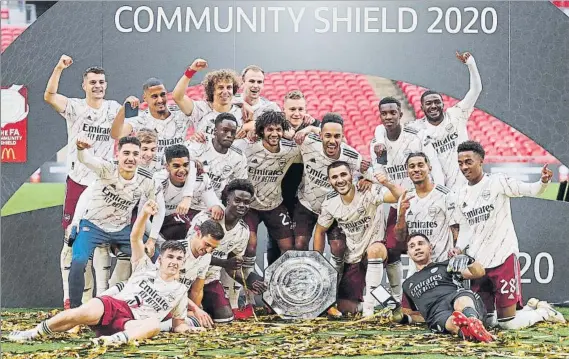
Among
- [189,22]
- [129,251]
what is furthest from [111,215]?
[189,22]

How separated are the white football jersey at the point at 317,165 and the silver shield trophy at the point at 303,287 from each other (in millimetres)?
438

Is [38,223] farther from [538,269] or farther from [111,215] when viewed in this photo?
[538,269]

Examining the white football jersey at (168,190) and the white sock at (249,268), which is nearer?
the white football jersey at (168,190)

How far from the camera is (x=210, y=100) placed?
6.96 meters

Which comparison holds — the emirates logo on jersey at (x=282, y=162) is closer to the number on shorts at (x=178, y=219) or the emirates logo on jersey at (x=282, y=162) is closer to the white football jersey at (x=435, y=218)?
the number on shorts at (x=178, y=219)

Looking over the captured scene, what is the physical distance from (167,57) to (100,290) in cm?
176

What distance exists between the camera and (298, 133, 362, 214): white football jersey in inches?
273

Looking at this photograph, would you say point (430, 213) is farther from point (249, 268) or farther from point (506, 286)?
point (249, 268)

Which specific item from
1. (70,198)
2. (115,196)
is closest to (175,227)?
(115,196)

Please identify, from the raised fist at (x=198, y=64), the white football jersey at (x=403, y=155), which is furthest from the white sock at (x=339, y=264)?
the raised fist at (x=198, y=64)

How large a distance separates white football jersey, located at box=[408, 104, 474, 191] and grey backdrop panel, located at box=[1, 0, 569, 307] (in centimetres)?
20

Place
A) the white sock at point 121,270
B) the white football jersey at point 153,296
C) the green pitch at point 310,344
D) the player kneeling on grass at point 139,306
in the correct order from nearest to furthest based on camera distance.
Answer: the green pitch at point 310,344 < the player kneeling on grass at point 139,306 < the white football jersey at point 153,296 < the white sock at point 121,270

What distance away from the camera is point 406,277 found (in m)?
7.12

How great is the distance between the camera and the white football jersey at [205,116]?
6.91 meters
